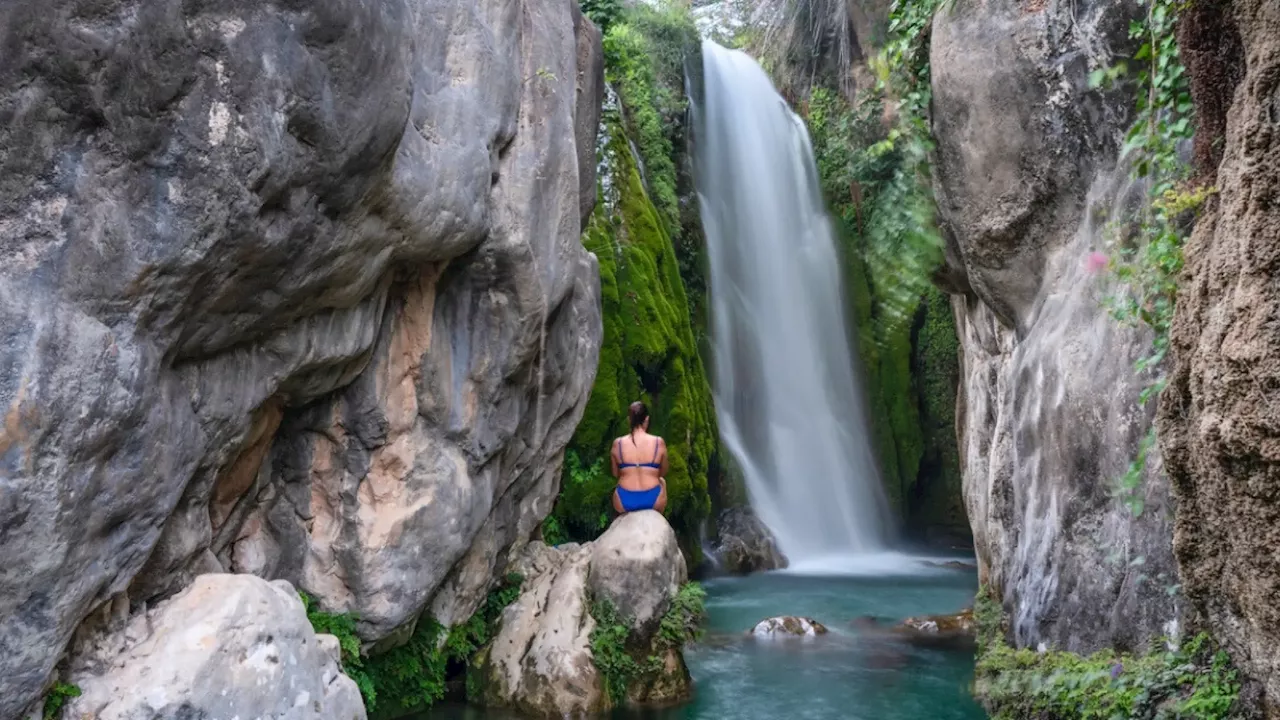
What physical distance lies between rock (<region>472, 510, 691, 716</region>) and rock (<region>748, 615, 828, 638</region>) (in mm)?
2082

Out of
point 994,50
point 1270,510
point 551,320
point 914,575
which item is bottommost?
point 914,575

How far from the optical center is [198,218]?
4.17 metres

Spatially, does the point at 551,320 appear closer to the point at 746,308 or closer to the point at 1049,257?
the point at 1049,257

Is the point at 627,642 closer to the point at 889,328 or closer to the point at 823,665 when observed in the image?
the point at 823,665

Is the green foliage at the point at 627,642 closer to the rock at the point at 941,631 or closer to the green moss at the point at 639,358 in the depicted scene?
the rock at the point at 941,631

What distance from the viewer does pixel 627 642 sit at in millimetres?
7848

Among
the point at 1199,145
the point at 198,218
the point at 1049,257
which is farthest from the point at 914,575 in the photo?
the point at 198,218

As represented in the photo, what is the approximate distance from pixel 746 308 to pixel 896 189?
15.7ft

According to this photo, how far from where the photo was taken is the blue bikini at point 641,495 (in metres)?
8.90

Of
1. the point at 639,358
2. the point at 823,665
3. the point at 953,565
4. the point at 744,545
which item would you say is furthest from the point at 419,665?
the point at 953,565

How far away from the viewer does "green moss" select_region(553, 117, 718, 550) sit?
11.9 meters

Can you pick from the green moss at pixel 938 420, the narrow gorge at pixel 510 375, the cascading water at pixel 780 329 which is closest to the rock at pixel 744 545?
the cascading water at pixel 780 329

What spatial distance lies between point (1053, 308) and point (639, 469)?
3.59 m

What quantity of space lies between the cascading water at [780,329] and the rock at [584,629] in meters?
7.40
